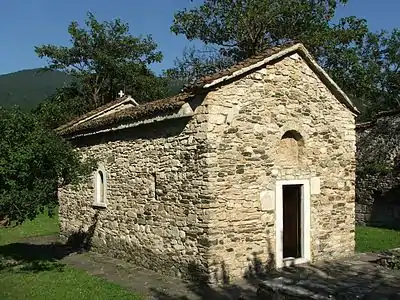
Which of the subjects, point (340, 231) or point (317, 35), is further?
point (317, 35)

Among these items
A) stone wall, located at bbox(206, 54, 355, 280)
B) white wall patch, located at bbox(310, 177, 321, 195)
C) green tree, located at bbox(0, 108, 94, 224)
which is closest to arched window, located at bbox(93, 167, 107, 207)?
green tree, located at bbox(0, 108, 94, 224)

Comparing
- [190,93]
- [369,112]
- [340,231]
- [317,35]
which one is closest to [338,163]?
[340,231]

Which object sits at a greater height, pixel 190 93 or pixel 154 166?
pixel 190 93

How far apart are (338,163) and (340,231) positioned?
5.79ft

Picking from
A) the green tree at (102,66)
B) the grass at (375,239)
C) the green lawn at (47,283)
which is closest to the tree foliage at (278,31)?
the green tree at (102,66)

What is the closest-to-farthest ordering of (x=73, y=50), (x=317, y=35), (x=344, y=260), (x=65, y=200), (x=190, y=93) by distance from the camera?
(x=190, y=93) → (x=344, y=260) → (x=65, y=200) → (x=317, y=35) → (x=73, y=50)

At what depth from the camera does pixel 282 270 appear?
1045 centimetres

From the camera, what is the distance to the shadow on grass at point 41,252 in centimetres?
1197

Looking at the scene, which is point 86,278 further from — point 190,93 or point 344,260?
point 344,260

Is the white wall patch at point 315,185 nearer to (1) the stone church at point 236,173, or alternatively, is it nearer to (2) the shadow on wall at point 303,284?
(1) the stone church at point 236,173

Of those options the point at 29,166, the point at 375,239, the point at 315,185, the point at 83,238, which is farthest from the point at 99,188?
the point at 375,239

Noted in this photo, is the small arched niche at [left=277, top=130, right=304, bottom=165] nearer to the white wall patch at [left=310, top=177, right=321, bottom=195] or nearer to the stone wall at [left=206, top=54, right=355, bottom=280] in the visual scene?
the stone wall at [left=206, top=54, right=355, bottom=280]

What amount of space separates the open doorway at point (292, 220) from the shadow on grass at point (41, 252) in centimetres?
558

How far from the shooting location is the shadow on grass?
471 inches
